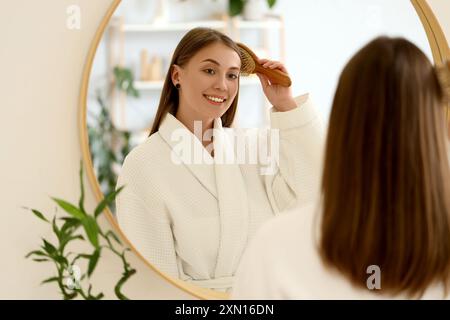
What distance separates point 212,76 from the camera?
42.9 inches

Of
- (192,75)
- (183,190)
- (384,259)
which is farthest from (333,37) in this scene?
(384,259)

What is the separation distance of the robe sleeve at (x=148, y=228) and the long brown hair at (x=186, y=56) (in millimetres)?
126

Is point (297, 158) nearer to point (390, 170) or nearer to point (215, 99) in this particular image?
point (215, 99)

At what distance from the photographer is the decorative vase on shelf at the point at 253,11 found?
3.57ft

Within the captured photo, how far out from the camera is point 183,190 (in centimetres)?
110

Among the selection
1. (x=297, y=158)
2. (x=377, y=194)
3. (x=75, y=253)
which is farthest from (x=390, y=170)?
(x=75, y=253)

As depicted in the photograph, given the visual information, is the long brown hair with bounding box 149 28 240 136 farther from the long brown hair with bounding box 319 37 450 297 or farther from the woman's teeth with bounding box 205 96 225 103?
the long brown hair with bounding box 319 37 450 297

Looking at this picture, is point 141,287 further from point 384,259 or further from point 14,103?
point 384,259

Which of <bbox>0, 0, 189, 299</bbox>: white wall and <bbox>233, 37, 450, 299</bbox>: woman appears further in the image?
<bbox>0, 0, 189, 299</bbox>: white wall

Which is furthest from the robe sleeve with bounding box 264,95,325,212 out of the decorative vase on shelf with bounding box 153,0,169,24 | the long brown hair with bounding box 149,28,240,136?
the decorative vase on shelf with bounding box 153,0,169,24

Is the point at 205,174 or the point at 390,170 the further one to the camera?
the point at 205,174

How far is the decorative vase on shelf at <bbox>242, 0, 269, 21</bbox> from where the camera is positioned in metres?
1.09

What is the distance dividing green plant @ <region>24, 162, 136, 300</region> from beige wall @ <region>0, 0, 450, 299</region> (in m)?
0.04

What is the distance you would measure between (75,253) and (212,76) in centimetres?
41
